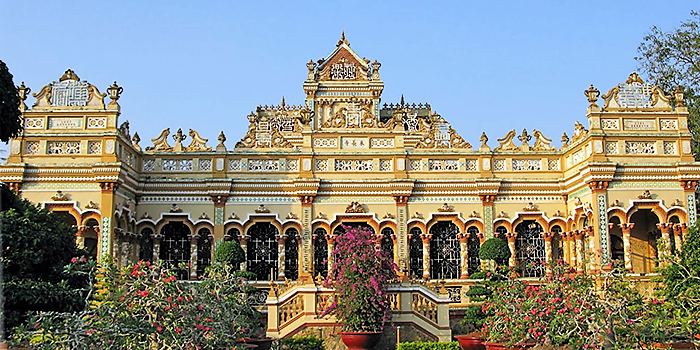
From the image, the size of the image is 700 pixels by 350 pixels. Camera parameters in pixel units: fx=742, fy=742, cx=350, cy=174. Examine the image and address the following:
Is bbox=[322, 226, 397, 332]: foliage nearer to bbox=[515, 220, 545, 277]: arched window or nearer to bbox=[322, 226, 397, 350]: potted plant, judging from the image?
bbox=[322, 226, 397, 350]: potted plant

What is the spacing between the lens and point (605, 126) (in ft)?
Answer: 63.2

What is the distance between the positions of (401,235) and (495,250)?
2.75 m

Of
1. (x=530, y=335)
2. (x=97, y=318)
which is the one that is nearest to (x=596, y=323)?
(x=530, y=335)

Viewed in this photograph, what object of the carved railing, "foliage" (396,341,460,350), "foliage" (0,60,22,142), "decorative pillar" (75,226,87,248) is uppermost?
"foliage" (0,60,22,142)

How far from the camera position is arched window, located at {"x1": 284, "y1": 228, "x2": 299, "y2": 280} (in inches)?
788

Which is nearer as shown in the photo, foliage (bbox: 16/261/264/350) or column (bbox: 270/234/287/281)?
foliage (bbox: 16/261/264/350)

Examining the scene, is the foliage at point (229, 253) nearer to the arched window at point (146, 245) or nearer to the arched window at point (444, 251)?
the arched window at point (146, 245)

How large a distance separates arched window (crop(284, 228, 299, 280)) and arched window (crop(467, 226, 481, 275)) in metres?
4.66

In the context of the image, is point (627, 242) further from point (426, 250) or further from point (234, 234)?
point (234, 234)

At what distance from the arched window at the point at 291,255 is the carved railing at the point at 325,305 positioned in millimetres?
4079

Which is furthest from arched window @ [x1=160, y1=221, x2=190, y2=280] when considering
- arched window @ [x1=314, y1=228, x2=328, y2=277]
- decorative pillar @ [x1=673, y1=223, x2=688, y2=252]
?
decorative pillar @ [x1=673, y1=223, x2=688, y2=252]

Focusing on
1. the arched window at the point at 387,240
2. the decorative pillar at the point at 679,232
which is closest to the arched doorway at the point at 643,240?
the decorative pillar at the point at 679,232

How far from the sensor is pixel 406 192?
65.5ft

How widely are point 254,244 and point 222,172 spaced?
2.14m
